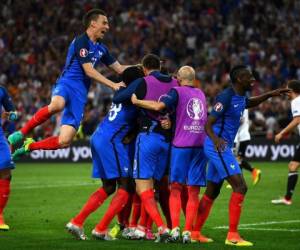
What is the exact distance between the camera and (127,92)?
11.8 m

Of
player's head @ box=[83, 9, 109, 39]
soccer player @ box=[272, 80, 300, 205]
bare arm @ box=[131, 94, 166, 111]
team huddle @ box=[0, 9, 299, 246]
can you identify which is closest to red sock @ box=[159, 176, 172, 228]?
team huddle @ box=[0, 9, 299, 246]

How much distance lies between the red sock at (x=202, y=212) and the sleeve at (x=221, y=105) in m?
1.32

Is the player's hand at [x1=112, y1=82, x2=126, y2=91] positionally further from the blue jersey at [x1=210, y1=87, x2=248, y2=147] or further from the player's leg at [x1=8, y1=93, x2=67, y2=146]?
the blue jersey at [x1=210, y1=87, x2=248, y2=147]

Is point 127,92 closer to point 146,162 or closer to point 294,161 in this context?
point 146,162

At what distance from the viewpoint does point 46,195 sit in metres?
19.5

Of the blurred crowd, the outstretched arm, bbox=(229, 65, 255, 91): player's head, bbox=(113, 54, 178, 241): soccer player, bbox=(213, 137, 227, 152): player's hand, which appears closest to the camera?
bbox=(213, 137, 227, 152): player's hand

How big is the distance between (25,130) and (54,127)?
19822 mm

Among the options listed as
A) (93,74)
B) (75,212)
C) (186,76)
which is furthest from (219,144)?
(75,212)

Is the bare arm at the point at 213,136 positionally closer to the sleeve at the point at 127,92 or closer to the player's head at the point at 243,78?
the player's head at the point at 243,78

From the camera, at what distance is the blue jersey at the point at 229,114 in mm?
11562

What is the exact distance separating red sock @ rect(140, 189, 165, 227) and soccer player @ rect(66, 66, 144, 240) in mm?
391

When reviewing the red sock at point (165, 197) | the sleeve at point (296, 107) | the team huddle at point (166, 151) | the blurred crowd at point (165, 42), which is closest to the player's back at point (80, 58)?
the team huddle at point (166, 151)

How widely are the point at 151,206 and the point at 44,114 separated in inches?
104

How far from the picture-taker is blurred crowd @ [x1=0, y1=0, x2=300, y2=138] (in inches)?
1272
